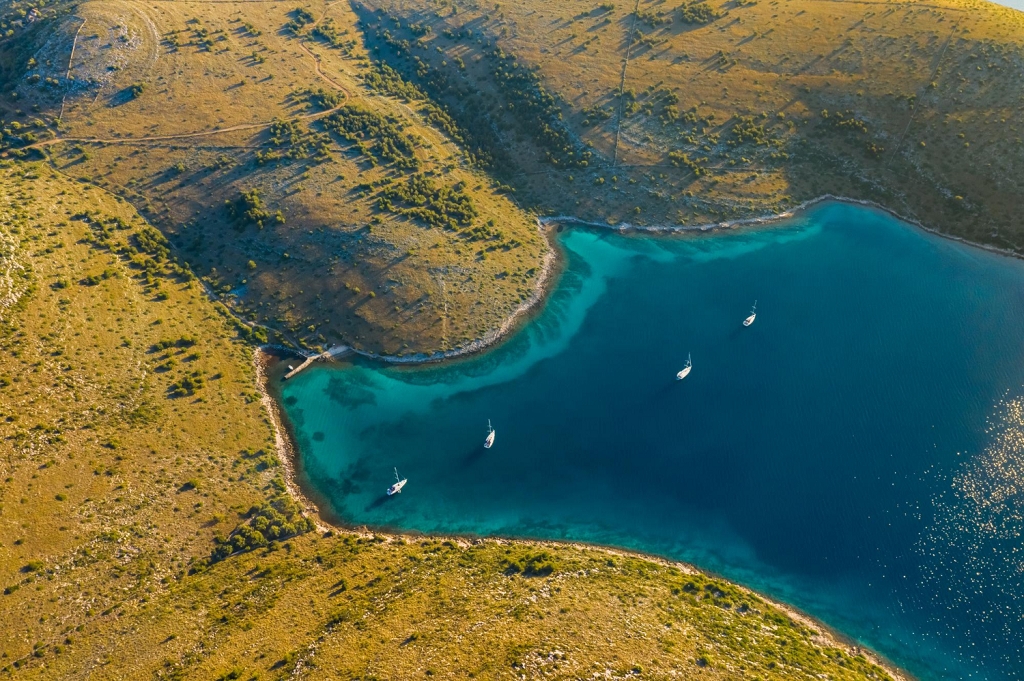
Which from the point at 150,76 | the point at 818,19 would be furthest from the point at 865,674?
the point at 150,76

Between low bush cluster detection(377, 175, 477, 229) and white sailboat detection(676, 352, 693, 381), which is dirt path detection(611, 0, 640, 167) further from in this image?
white sailboat detection(676, 352, 693, 381)

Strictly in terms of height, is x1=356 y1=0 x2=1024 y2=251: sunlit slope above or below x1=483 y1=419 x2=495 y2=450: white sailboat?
above

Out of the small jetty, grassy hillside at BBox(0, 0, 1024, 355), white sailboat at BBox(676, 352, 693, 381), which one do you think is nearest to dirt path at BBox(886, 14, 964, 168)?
grassy hillside at BBox(0, 0, 1024, 355)

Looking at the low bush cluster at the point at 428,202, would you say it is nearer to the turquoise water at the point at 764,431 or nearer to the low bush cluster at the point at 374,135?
the low bush cluster at the point at 374,135

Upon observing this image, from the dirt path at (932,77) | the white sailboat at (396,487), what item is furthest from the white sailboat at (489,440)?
the dirt path at (932,77)

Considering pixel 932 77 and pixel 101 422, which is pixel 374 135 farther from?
pixel 932 77
